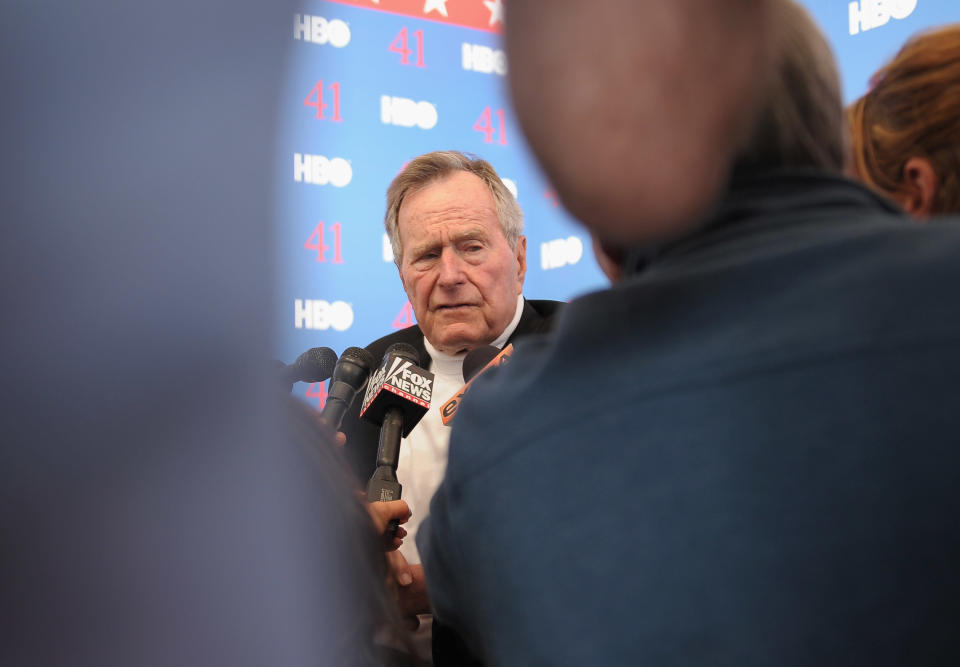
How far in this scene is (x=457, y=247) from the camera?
197 centimetres

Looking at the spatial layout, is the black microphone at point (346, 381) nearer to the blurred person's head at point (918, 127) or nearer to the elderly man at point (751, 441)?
the elderly man at point (751, 441)

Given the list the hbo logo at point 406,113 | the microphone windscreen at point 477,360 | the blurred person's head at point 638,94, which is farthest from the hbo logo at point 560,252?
the blurred person's head at point 638,94

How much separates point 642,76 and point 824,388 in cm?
19

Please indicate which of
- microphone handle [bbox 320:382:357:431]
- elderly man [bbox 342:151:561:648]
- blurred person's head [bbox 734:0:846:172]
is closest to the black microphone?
microphone handle [bbox 320:382:357:431]

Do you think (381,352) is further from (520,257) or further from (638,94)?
(638,94)

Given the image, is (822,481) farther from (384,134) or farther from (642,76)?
(384,134)

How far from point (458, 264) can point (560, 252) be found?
155 centimetres

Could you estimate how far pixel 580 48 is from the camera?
0.34m

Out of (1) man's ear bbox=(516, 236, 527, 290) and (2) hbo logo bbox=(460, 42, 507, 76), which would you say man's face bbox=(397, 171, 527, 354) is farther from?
(2) hbo logo bbox=(460, 42, 507, 76)

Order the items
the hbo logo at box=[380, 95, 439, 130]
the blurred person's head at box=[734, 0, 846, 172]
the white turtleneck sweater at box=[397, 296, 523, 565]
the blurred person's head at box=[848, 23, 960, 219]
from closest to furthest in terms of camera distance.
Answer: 1. the blurred person's head at box=[734, 0, 846, 172]
2. the blurred person's head at box=[848, 23, 960, 219]
3. the white turtleneck sweater at box=[397, 296, 523, 565]
4. the hbo logo at box=[380, 95, 439, 130]

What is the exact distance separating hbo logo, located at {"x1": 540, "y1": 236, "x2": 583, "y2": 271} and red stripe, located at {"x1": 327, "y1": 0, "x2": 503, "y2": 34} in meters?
0.92

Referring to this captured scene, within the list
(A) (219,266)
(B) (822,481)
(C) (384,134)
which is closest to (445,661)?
(B) (822,481)

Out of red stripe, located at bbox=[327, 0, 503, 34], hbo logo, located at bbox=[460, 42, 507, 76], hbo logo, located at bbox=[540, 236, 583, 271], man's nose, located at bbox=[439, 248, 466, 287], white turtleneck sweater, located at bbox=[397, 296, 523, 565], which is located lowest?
white turtleneck sweater, located at bbox=[397, 296, 523, 565]

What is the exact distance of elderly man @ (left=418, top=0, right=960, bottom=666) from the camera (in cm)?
40
